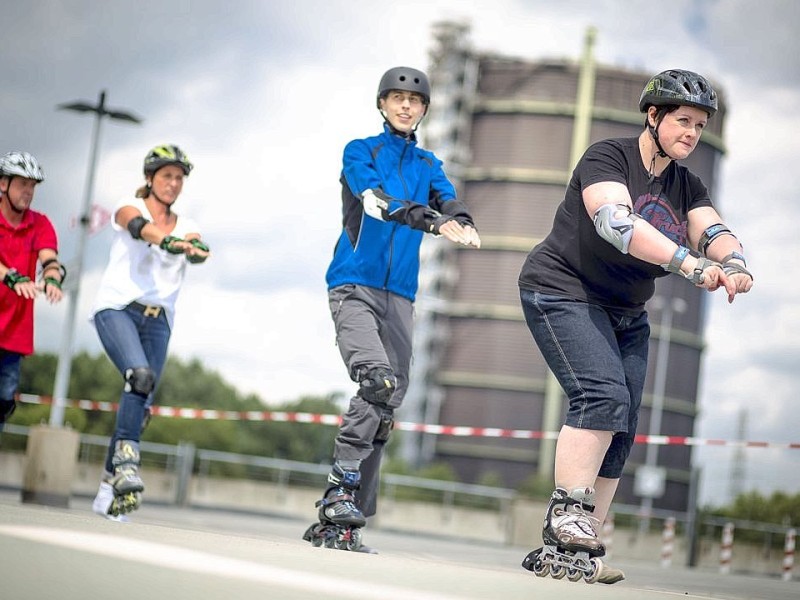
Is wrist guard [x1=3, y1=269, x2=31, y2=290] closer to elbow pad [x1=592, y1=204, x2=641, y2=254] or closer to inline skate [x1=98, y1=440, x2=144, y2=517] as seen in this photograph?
inline skate [x1=98, y1=440, x2=144, y2=517]

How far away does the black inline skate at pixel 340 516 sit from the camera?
220 inches

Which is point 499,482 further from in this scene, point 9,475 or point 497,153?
point 9,475

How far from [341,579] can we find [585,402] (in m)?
1.85

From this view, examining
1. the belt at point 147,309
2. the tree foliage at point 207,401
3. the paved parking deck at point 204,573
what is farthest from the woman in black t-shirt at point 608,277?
the tree foliage at point 207,401

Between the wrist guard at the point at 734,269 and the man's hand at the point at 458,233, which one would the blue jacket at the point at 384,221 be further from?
the wrist guard at the point at 734,269

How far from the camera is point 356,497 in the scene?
234 inches

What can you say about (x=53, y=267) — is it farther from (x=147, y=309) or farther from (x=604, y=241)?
(x=604, y=241)

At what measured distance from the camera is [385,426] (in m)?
5.91

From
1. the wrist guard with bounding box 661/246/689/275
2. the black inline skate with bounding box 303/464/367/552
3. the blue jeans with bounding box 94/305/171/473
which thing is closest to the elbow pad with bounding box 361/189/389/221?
the black inline skate with bounding box 303/464/367/552

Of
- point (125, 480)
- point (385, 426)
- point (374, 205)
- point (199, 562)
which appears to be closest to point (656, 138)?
point (374, 205)

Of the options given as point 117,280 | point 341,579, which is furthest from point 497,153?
point 341,579

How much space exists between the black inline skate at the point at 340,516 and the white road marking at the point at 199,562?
2.24 m

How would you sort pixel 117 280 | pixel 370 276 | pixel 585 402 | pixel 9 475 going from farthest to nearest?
pixel 9 475 < pixel 117 280 < pixel 370 276 < pixel 585 402

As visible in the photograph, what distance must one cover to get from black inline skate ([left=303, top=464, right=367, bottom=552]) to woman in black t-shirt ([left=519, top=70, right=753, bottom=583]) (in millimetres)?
1065
